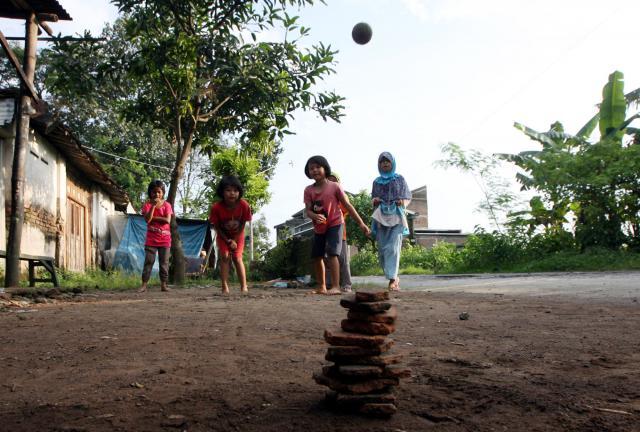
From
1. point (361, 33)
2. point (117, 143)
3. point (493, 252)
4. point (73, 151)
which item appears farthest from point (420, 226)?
point (361, 33)

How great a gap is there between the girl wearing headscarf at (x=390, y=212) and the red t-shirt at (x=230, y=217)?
5.48ft

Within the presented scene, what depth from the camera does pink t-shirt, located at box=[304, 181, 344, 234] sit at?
6.77m

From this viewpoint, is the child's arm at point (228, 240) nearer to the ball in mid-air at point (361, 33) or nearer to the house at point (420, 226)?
the ball in mid-air at point (361, 33)

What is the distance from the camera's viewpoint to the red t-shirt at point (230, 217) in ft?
24.4

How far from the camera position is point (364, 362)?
1.95 metres

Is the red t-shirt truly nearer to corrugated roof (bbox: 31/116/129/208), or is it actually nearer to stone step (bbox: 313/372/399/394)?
corrugated roof (bbox: 31/116/129/208)

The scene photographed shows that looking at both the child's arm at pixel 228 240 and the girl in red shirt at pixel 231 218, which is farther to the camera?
the child's arm at pixel 228 240

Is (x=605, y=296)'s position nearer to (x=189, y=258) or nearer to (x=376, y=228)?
(x=376, y=228)

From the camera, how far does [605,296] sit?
5.84 m

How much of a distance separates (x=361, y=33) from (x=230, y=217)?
5203 mm

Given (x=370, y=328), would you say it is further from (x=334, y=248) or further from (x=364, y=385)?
(x=334, y=248)

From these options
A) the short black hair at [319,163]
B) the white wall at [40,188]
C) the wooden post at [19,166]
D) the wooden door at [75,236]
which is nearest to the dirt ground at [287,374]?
the short black hair at [319,163]

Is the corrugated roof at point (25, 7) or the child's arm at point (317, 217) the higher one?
the corrugated roof at point (25, 7)

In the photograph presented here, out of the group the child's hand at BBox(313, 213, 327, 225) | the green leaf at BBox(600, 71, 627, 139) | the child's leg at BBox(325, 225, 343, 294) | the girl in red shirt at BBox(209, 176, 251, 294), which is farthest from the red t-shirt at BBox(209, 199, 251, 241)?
the green leaf at BBox(600, 71, 627, 139)
